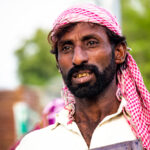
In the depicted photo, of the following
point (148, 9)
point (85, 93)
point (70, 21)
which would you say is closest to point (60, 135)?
point (85, 93)

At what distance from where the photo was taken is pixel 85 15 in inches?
115

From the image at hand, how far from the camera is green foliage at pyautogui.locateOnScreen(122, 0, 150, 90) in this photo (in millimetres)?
18267

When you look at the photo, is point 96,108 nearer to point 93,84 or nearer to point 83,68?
point 93,84

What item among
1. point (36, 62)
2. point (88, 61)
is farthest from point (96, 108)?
point (36, 62)

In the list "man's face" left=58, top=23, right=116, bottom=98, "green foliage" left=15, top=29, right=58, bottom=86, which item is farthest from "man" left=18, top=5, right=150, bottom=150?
"green foliage" left=15, top=29, right=58, bottom=86

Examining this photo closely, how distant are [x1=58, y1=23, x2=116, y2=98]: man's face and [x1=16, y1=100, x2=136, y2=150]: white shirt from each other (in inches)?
10.2

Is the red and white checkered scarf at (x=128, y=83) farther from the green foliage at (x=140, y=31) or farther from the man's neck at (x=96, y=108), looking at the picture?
the green foliage at (x=140, y=31)

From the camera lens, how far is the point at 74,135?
2.88 meters

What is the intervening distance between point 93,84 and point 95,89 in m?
0.05

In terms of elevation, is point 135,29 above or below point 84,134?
below

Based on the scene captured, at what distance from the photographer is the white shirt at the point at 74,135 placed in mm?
2764

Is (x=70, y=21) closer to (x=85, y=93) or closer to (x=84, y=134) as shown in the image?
(x=85, y=93)

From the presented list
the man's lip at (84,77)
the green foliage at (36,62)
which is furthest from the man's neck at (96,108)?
the green foliage at (36,62)

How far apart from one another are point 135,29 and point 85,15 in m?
19.6
